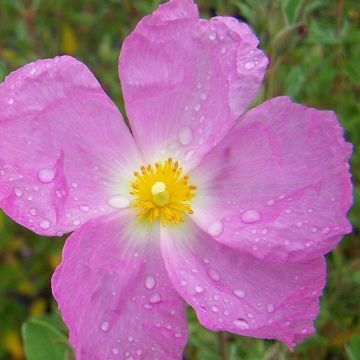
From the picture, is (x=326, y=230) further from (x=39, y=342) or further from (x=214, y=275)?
(x=39, y=342)

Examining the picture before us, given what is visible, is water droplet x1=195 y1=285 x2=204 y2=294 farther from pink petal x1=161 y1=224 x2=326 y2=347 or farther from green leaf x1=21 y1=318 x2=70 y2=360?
green leaf x1=21 y1=318 x2=70 y2=360

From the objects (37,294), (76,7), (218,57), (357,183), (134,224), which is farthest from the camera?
(76,7)

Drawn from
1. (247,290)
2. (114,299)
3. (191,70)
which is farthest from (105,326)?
(191,70)

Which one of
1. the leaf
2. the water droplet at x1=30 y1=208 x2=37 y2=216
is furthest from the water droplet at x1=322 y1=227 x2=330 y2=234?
the leaf

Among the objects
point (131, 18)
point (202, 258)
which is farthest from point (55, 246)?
point (202, 258)

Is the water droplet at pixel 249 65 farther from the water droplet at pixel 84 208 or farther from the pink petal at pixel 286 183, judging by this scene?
the water droplet at pixel 84 208

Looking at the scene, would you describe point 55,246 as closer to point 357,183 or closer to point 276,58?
point 357,183
